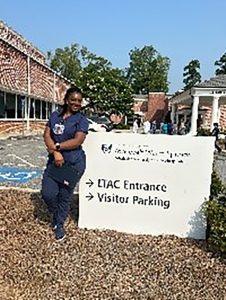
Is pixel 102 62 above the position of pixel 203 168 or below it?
above

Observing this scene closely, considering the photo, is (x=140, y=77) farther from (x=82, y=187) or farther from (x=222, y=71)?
(x=82, y=187)

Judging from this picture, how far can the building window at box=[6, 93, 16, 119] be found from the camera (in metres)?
24.5

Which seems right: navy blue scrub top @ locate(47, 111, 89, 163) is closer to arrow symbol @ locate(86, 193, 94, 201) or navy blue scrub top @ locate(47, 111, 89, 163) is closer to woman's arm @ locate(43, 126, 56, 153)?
woman's arm @ locate(43, 126, 56, 153)

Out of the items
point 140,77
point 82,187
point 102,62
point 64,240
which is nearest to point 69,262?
point 64,240

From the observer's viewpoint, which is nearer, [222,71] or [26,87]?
[26,87]

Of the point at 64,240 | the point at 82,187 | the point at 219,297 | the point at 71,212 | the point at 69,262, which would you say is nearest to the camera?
the point at 219,297

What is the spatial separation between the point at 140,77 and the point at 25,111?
233ft

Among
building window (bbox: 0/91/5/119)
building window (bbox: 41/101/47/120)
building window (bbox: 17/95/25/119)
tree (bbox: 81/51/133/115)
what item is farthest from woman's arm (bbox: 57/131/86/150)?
tree (bbox: 81/51/133/115)

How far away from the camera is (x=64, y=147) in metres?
4.58

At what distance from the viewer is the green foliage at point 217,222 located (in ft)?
13.5

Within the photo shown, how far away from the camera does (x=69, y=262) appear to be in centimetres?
420

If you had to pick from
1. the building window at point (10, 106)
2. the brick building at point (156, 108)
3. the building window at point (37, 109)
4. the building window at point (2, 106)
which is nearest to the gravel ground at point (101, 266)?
the building window at point (2, 106)

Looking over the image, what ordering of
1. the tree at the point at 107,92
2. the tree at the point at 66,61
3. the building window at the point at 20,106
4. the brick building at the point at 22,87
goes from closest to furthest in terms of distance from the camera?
the brick building at the point at 22,87
the building window at the point at 20,106
the tree at the point at 107,92
the tree at the point at 66,61

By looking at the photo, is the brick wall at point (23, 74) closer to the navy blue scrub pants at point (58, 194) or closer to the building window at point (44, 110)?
the building window at point (44, 110)
